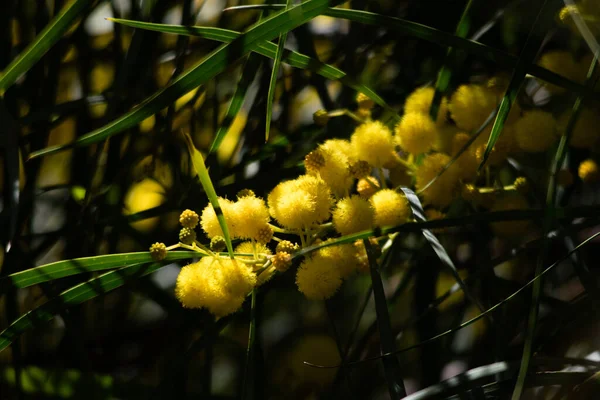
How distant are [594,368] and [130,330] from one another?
560 millimetres

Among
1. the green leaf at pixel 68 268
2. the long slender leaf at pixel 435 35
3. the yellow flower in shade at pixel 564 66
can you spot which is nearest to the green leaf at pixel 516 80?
the long slender leaf at pixel 435 35

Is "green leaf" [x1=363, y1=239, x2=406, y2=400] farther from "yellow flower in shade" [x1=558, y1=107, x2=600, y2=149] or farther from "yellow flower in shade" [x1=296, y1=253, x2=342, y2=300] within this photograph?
"yellow flower in shade" [x1=558, y1=107, x2=600, y2=149]

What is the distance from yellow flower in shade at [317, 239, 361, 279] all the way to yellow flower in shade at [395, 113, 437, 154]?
0.11 meters

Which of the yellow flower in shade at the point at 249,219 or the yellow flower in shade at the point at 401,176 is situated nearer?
the yellow flower in shade at the point at 249,219

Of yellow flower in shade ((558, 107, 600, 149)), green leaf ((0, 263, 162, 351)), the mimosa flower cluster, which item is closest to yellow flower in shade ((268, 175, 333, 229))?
the mimosa flower cluster

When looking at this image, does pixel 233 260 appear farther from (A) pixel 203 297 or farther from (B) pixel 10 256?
(B) pixel 10 256

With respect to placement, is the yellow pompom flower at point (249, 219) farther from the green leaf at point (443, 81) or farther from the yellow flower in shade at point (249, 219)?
the green leaf at point (443, 81)

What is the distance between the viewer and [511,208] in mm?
537

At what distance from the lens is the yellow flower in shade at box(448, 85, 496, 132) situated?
51 cm

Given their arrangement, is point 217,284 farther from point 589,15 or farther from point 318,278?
point 589,15

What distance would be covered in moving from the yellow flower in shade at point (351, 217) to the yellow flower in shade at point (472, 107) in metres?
0.13

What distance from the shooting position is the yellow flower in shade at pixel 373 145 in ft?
1.61

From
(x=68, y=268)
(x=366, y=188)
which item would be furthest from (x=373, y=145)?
Result: (x=68, y=268)

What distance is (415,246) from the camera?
702 mm
